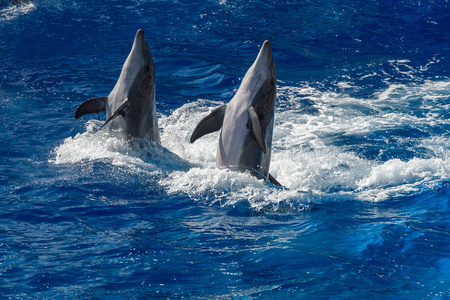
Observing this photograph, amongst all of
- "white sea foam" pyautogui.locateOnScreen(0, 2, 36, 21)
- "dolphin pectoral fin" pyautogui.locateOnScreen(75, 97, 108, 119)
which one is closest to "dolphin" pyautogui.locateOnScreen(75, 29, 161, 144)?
"dolphin pectoral fin" pyautogui.locateOnScreen(75, 97, 108, 119)

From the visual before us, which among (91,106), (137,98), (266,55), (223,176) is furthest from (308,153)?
(91,106)

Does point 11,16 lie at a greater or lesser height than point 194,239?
greater

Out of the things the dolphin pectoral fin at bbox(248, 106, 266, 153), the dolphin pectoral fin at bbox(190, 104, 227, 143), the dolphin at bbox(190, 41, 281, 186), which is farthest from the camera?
the dolphin pectoral fin at bbox(190, 104, 227, 143)

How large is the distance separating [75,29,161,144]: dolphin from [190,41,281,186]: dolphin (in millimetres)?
1182

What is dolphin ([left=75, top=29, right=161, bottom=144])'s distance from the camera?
376 inches

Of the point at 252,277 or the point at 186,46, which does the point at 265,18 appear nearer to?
the point at 186,46

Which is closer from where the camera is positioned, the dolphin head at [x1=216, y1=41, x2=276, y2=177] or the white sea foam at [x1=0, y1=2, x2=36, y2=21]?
the dolphin head at [x1=216, y1=41, x2=276, y2=177]

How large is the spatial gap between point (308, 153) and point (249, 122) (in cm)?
254

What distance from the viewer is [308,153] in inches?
422

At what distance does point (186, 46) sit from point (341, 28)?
5.61 m

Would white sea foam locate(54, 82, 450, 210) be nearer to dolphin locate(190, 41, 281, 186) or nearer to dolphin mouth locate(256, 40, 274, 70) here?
dolphin locate(190, 41, 281, 186)

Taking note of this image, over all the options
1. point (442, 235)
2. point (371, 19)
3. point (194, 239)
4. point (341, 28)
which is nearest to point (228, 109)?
point (194, 239)

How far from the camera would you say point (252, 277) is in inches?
226

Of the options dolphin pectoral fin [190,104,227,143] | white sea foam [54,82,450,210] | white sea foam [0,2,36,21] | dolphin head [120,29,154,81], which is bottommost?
white sea foam [54,82,450,210]
